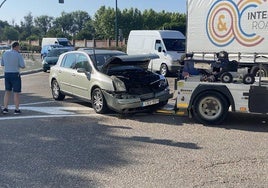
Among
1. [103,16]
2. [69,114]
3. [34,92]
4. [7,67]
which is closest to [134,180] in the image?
[69,114]

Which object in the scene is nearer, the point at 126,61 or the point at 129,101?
the point at 129,101

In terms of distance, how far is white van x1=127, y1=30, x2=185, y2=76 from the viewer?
63.2 ft

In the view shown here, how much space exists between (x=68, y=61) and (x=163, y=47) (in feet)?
29.4

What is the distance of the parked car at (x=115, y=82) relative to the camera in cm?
902

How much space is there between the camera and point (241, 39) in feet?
29.7

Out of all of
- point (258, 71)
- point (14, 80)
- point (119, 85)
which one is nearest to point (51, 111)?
point (14, 80)

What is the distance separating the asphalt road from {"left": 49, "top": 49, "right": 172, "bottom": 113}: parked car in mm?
379

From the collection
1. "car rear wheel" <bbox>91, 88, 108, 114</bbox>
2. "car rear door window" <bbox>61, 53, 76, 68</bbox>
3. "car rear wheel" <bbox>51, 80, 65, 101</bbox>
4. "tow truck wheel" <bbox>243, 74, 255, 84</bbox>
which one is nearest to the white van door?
"car rear wheel" <bbox>51, 80, 65, 101</bbox>

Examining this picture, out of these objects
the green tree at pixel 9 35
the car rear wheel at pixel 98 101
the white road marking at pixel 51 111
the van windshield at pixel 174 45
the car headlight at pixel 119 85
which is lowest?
the white road marking at pixel 51 111

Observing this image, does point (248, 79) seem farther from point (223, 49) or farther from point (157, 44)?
point (157, 44)

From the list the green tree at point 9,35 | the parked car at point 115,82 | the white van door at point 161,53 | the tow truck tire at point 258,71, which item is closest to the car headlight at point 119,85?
the parked car at point 115,82

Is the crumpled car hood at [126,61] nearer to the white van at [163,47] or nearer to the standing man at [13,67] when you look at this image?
the standing man at [13,67]

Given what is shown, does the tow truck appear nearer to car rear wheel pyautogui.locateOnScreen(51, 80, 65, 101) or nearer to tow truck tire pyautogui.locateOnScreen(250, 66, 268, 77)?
tow truck tire pyautogui.locateOnScreen(250, 66, 268, 77)

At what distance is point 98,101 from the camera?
31.4 ft
